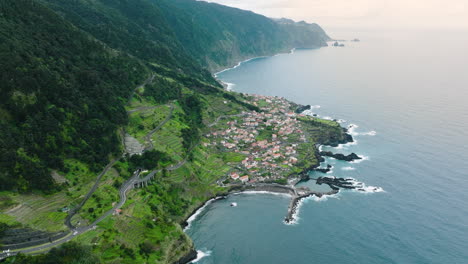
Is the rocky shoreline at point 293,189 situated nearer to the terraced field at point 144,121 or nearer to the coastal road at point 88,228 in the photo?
the coastal road at point 88,228

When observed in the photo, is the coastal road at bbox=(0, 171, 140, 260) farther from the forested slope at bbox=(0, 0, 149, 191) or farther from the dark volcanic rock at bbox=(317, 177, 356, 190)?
the dark volcanic rock at bbox=(317, 177, 356, 190)

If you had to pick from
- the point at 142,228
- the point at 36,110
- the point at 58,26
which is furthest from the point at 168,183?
the point at 58,26

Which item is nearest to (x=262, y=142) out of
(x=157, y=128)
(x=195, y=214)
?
(x=157, y=128)

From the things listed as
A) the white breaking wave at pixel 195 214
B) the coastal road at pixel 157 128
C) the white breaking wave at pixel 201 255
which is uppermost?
the coastal road at pixel 157 128

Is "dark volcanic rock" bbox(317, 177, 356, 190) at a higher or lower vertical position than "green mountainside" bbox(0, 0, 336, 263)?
lower

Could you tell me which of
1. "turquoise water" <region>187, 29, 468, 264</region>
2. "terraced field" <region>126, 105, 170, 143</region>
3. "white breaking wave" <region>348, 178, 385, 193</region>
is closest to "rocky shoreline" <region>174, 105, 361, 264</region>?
"white breaking wave" <region>348, 178, 385, 193</region>

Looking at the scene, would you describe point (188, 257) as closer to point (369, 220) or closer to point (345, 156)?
point (369, 220)

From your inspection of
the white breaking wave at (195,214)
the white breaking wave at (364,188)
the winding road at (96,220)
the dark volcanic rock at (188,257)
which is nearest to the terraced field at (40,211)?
the winding road at (96,220)

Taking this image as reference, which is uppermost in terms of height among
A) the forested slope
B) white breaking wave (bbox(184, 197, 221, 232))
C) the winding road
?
the forested slope

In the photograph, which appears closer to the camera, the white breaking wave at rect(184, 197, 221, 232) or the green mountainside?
the green mountainside
